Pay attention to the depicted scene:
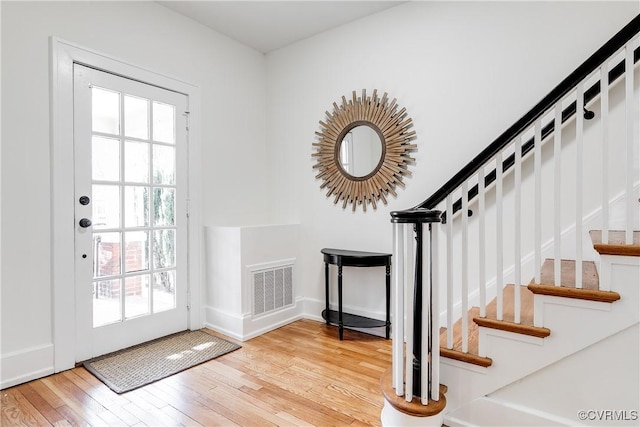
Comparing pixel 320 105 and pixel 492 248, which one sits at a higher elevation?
pixel 320 105

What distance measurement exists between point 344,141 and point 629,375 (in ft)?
8.04

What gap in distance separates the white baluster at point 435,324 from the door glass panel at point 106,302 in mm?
2301

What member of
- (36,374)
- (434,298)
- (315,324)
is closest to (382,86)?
(434,298)

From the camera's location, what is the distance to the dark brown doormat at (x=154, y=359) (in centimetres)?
216

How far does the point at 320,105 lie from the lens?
3.34 metres

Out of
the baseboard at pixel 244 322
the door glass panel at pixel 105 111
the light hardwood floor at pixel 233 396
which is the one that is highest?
the door glass panel at pixel 105 111

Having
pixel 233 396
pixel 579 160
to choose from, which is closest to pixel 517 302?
pixel 579 160

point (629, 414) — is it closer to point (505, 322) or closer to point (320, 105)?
point (505, 322)

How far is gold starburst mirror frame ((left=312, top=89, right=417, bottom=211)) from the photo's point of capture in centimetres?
285

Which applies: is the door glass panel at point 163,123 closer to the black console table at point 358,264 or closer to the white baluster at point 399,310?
the black console table at point 358,264

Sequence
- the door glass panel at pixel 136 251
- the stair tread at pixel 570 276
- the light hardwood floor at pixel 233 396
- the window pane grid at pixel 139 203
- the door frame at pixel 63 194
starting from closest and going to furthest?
the stair tread at pixel 570 276
the light hardwood floor at pixel 233 396
the door frame at pixel 63 194
the window pane grid at pixel 139 203
the door glass panel at pixel 136 251

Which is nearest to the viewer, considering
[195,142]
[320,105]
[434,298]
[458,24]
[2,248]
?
[434,298]

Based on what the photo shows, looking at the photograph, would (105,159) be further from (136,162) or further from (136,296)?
(136,296)

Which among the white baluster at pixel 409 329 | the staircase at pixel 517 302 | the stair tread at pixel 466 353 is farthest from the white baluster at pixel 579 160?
the white baluster at pixel 409 329
